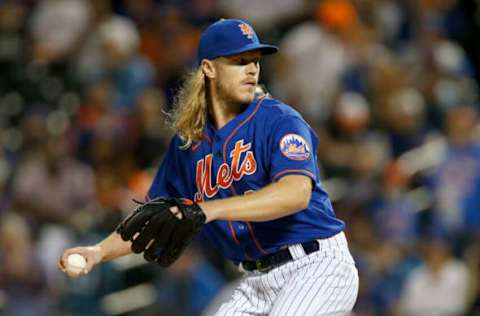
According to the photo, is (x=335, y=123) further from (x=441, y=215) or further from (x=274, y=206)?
(x=274, y=206)

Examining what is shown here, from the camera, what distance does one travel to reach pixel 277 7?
10.8 m

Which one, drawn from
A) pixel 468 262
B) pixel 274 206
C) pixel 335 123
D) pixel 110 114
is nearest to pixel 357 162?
pixel 335 123

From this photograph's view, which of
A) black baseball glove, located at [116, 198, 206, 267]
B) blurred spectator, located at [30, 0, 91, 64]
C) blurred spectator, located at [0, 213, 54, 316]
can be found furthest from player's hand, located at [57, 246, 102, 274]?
blurred spectator, located at [30, 0, 91, 64]

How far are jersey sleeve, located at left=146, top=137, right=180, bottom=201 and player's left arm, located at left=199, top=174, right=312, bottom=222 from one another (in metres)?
0.90

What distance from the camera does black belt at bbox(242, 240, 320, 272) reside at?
442 centimetres

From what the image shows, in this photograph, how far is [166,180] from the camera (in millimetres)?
4883

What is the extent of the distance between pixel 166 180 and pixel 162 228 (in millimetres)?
1049

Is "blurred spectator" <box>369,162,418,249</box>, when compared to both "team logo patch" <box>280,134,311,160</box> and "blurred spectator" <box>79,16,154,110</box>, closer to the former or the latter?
"blurred spectator" <box>79,16,154,110</box>

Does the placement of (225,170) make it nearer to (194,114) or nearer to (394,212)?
(194,114)

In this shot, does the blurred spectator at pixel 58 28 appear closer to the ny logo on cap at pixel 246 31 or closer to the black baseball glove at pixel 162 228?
the ny logo on cap at pixel 246 31

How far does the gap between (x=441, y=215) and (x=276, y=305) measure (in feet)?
17.0

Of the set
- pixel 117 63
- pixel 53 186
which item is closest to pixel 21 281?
pixel 53 186

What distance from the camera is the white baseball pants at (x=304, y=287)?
425 centimetres

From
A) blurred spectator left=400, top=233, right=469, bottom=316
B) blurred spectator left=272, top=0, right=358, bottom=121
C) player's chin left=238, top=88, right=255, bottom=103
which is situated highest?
player's chin left=238, top=88, right=255, bottom=103
